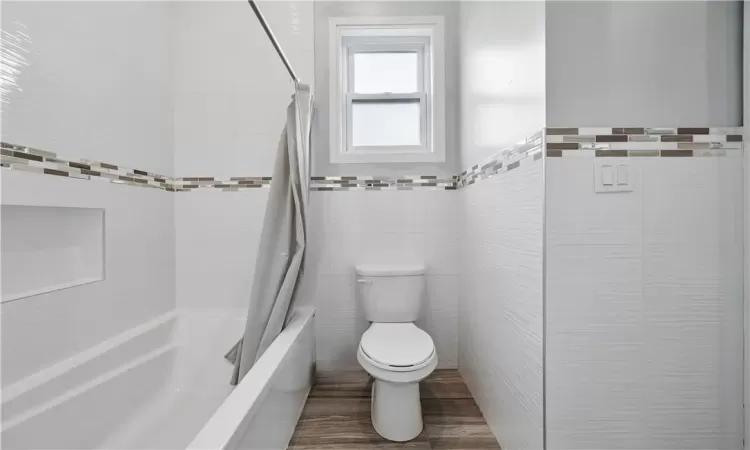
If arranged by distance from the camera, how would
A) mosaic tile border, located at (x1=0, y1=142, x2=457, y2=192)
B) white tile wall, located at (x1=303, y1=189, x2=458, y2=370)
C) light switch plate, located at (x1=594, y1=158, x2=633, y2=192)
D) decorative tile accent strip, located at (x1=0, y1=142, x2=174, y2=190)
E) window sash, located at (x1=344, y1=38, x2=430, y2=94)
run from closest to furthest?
1. light switch plate, located at (x1=594, y1=158, x2=633, y2=192)
2. decorative tile accent strip, located at (x1=0, y1=142, x2=174, y2=190)
3. mosaic tile border, located at (x1=0, y1=142, x2=457, y2=192)
4. white tile wall, located at (x1=303, y1=189, x2=458, y2=370)
5. window sash, located at (x1=344, y1=38, x2=430, y2=94)

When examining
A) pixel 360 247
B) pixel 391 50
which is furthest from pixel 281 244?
pixel 391 50

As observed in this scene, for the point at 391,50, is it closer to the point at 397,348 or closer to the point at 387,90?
the point at 387,90

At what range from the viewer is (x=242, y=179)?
235cm

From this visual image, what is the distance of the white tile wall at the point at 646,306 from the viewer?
1.14m

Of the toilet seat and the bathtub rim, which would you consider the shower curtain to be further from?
the toilet seat

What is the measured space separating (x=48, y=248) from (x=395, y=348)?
154cm

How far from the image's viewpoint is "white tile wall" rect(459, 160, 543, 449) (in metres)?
1.22

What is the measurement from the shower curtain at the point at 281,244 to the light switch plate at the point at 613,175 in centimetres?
130

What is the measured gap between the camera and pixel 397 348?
66.9 inches

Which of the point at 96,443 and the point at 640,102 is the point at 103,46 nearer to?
the point at 96,443

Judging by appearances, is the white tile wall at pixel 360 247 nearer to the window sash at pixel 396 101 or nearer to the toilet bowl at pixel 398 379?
the window sash at pixel 396 101

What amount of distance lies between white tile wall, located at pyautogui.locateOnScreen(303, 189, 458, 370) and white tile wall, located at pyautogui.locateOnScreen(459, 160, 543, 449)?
0.26 meters

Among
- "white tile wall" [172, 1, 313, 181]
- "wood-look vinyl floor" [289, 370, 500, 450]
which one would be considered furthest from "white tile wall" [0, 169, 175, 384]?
"wood-look vinyl floor" [289, 370, 500, 450]

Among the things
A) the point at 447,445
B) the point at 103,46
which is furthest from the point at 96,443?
the point at 103,46
